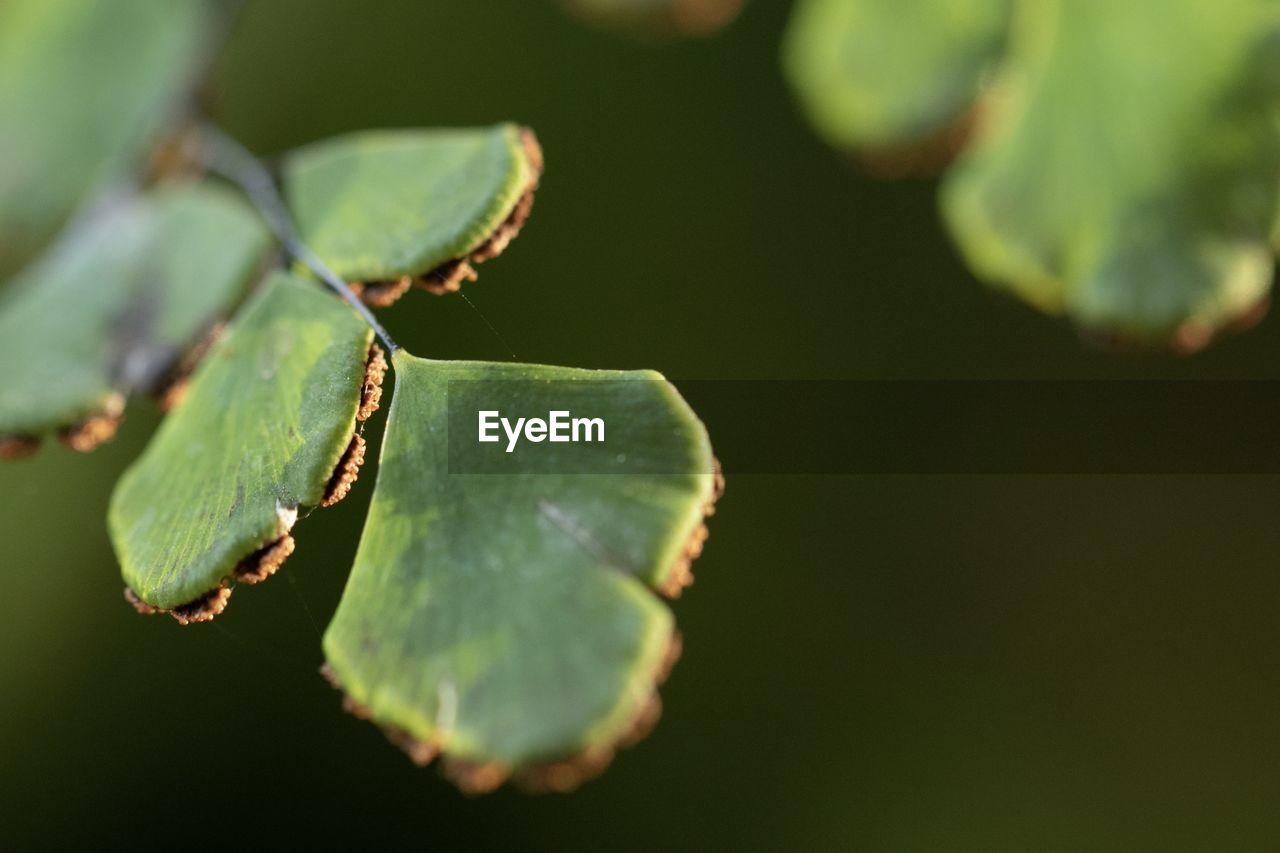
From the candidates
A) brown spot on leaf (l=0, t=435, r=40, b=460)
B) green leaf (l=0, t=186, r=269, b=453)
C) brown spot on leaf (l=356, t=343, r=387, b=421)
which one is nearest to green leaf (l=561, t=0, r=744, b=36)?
green leaf (l=0, t=186, r=269, b=453)

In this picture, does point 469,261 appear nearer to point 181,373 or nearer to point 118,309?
point 181,373

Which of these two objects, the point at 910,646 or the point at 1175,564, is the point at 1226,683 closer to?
the point at 1175,564

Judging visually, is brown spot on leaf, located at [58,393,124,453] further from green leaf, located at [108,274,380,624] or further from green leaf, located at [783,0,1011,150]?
green leaf, located at [783,0,1011,150]

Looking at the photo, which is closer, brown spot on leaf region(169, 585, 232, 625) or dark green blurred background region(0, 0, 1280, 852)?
brown spot on leaf region(169, 585, 232, 625)

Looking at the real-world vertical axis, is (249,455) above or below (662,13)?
below

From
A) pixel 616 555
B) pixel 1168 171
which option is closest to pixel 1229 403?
pixel 1168 171

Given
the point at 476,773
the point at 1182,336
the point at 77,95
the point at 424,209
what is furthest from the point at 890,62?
the point at 77,95
